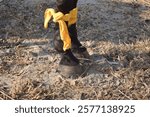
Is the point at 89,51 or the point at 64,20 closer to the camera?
the point at 64,20

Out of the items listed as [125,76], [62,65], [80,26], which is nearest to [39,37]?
[80,26]

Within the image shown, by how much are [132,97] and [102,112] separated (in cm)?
40

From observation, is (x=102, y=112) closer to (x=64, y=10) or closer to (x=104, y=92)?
(x=104, y=92)

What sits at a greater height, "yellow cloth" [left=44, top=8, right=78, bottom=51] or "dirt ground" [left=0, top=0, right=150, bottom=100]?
"yellow cloth" [left=44, top=8, right=78, bottom=51]

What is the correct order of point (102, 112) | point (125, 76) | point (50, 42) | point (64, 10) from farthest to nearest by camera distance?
point (50, 42)
point (125, 76)
point (64, 10)
point (102, 112)

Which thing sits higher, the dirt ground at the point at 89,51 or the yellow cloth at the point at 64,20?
the yellow cloth at the point at 64,20

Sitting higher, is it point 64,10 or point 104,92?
point 64,10

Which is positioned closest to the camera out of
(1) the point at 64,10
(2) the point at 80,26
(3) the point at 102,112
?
(3) the point at 102,112

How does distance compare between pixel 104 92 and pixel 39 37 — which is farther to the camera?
pixel 39 37

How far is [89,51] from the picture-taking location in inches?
156

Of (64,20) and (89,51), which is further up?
(64,20)

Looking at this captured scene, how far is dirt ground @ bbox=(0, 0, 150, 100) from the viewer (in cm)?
343

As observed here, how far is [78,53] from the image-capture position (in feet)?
12.1

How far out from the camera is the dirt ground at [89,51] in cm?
343
